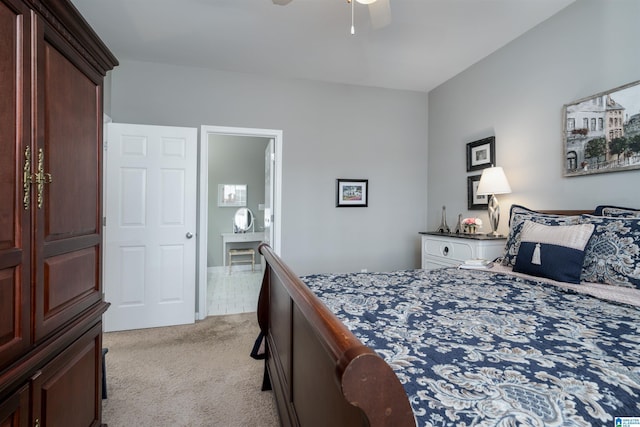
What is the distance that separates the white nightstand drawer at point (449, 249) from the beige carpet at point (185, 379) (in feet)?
6.44

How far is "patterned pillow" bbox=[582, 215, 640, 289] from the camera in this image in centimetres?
153

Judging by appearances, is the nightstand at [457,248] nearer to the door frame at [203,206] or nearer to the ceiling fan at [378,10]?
the ceiling fan at [378,10]

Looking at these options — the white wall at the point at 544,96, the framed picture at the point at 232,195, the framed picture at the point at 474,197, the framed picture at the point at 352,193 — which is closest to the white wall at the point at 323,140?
the framed picture at the point at 352,193

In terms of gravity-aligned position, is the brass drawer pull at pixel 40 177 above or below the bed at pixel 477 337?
above

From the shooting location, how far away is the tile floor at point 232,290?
12.1ft

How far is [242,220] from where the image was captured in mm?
6000

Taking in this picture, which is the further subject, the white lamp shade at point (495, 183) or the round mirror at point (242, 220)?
the round mirror at point (242, 220)

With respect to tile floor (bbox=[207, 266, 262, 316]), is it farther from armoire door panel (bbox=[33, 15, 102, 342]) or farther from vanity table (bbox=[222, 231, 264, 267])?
armoire door panel (bbox=[33, 15, 102, 342])

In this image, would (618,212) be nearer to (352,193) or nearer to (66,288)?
(352,193)

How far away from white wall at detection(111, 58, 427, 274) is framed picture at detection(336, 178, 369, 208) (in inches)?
2.7

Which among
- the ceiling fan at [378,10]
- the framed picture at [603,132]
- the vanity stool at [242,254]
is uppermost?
the ceiling fan at [378,10]

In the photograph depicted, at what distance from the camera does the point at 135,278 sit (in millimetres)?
3051

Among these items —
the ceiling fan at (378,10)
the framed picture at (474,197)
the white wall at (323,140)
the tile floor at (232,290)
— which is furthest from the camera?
the tile floor at (232,290)

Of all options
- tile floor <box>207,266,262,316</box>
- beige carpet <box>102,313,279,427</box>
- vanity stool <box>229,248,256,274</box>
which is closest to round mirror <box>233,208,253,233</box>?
vanity stool <box>229,248,256,274</box>
